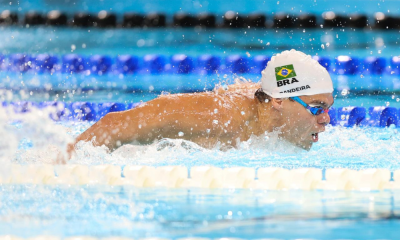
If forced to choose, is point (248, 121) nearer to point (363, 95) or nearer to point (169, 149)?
point (169, 149)

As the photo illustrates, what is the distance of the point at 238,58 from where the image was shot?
622 cm

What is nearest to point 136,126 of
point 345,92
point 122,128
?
point 122,128

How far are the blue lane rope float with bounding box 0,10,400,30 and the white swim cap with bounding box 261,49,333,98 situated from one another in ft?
15.4

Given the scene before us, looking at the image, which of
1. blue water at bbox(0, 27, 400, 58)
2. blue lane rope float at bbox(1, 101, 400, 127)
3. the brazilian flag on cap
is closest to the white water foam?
the brazilian flag on cap

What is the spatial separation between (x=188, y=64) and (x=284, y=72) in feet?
11.2

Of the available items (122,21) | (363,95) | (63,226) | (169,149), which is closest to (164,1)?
(122,21)

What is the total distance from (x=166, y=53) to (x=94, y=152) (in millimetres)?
4453

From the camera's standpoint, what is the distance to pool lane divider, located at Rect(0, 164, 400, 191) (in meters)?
2.30

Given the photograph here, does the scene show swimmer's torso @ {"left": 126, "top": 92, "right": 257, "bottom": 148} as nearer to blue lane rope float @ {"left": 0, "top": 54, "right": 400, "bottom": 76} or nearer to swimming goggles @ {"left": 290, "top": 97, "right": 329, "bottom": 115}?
swimming goggles @ {"left": 290, "top": 97, "right": 329, "bottom": 115}

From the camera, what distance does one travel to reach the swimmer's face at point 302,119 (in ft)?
9.08

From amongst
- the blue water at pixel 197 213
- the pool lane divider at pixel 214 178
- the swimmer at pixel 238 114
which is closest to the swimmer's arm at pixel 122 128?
the swimmer at pixel 238 114

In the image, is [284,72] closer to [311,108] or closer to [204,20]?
[311,108]

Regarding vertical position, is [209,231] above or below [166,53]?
below

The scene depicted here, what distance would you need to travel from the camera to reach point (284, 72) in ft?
9.31
